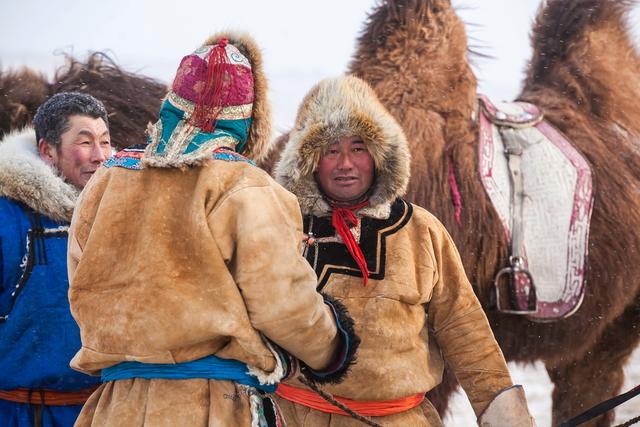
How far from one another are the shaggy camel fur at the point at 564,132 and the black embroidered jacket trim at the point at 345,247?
1291 mm

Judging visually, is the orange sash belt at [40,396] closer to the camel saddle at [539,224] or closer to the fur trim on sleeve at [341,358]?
the fur trim on sleeve at [341,358]

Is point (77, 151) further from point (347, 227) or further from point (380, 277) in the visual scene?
point (380, 277)

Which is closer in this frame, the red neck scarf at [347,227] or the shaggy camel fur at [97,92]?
the red neck scarf at [347,227]

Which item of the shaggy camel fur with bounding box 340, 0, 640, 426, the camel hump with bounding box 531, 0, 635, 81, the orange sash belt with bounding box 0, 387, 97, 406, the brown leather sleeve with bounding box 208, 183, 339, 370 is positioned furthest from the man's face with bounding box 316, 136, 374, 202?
the camel hump with bounding box 531, 0, 635, 81

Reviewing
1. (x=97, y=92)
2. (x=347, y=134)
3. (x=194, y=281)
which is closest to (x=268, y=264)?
(x=194, y=281)

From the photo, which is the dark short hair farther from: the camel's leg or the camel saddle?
the camel's leg

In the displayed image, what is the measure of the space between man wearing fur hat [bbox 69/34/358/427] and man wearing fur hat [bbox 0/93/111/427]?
62cm

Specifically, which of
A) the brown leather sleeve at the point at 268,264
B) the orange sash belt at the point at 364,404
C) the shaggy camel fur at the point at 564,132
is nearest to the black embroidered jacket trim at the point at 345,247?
the orange sash belt at the point at 364,404

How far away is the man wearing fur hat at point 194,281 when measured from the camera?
→ 6.22ft

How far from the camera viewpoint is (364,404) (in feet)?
8.54

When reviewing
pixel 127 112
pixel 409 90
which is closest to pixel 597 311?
pixel 409 90

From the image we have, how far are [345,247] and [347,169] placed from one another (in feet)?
0.82

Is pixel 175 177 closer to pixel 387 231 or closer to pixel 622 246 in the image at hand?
pixel 387 231

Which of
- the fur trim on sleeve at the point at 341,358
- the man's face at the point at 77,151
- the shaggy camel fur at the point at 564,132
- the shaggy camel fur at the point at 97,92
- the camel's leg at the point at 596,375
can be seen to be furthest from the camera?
the camel's leg at the point at 596,375
